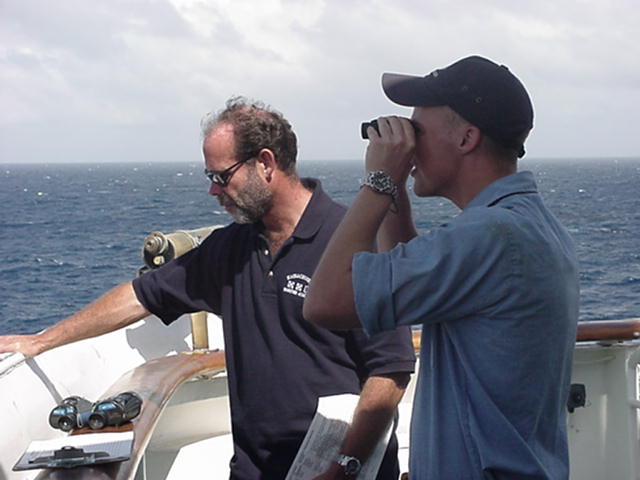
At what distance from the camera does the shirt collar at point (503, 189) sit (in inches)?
56.5

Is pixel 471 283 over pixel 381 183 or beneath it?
beneath

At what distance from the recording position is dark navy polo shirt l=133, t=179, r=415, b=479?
2160 mm

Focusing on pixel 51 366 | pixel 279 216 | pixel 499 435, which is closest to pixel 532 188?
pixel 499 435

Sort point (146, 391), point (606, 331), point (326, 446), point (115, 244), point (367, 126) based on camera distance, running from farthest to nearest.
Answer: point (115, 244) → point (606, 331) → point (146, 391) → point (326, 446) → point (367, 126)

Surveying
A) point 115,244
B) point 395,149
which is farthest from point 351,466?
point 115,244

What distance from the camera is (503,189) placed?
1.44 metres

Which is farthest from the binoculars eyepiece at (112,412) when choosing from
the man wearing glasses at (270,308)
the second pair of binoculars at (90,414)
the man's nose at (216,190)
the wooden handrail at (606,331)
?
the wooden handrail at (606,331)

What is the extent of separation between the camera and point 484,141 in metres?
1.47

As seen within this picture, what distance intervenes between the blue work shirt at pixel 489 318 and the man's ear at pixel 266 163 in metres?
0.98

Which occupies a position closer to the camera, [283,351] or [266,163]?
[283,351]

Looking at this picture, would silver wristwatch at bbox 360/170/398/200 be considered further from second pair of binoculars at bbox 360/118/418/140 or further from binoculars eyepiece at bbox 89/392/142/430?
binoculars eyepiece at bbox 89/392/142/430

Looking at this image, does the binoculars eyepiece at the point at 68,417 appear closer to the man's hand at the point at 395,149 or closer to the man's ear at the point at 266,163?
the man's ear at the point at 266,163

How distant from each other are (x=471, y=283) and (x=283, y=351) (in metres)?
0.92

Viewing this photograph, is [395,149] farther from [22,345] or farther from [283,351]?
[22,345]
